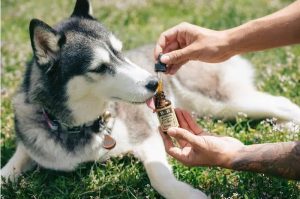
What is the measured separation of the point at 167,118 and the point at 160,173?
501mm

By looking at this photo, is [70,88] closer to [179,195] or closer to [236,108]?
[179,195]

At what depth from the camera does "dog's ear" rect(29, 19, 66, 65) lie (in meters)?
3.49

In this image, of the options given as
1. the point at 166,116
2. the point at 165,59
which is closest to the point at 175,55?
the point at 165,59

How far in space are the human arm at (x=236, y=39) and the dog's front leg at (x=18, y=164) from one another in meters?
1.41

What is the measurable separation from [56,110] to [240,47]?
144cm

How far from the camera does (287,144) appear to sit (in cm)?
305

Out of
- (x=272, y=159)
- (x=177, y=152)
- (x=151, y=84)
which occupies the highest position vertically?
(x=151, y=84)

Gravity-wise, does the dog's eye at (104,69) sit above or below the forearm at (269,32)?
below

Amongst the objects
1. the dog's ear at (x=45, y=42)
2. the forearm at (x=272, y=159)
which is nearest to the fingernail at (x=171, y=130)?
the forearm at (x=272, y=159)

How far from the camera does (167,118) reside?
3.36m

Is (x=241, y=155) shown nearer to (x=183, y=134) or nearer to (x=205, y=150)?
(x=205, y=150)

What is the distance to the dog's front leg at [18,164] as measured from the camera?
4.04m

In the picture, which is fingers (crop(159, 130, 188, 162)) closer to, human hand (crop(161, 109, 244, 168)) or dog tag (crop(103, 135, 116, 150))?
human hand (crop(161, 109, 244, 168))

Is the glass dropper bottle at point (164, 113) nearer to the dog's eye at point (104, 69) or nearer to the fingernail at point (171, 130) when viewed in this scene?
the fingernail at point (171, 130)
